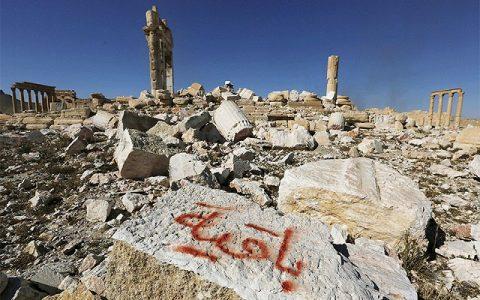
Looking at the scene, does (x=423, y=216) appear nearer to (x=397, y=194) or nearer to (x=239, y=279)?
(x=397, y=194)

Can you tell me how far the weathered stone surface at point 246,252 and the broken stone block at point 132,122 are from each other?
530 cm

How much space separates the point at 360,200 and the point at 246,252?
5.05ft

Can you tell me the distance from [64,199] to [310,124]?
26.0 ft

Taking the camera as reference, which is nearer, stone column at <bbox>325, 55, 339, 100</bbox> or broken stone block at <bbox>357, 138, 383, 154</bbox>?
broken stone block at <bbox>357, 138, 383, 154</bbox>

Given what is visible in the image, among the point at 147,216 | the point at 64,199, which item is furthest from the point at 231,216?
the point at 64,199

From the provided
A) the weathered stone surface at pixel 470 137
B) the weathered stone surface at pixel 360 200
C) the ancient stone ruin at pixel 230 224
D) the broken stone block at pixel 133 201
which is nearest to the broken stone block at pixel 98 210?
the ancient stone ruin at pixel 230 224

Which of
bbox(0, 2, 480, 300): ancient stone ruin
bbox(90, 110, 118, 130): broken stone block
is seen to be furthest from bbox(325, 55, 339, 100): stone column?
bbox(90, 110, 118, 130): broken stone block

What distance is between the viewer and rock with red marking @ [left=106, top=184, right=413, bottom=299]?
1.43 m

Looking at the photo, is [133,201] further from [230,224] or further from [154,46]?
[154,46]

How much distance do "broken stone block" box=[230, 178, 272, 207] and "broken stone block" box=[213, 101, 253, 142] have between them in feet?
11.1

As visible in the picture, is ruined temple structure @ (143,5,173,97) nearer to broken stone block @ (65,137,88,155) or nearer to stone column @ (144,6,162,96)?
stone column @ (144,6,162,96)

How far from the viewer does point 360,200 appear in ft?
8.66

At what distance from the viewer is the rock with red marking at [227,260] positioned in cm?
143

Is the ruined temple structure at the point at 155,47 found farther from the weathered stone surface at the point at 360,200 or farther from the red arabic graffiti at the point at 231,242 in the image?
the red arabic graffiti at the point at 231,242
